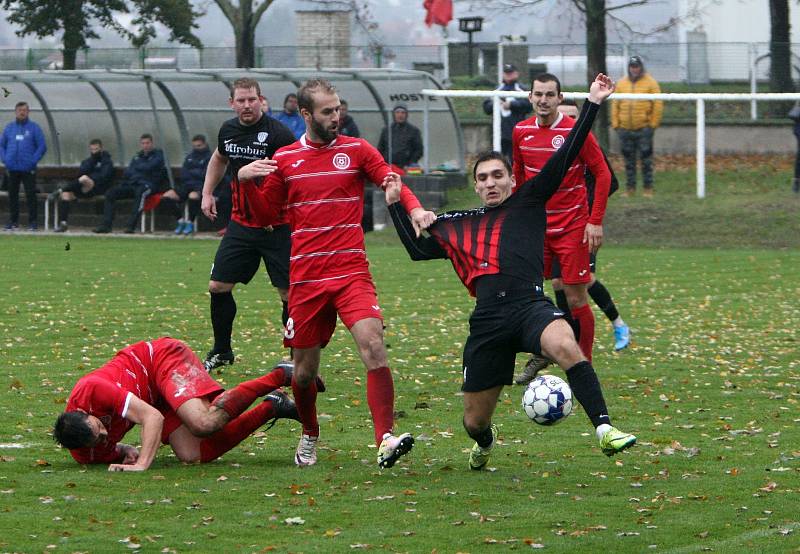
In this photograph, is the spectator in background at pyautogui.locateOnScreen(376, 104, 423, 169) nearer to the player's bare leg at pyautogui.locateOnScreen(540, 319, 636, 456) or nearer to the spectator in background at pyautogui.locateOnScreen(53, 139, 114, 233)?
the spectator in background at pyautogui.locateOnScreen(53, 139, 114, 233)

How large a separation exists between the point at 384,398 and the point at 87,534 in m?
1.96

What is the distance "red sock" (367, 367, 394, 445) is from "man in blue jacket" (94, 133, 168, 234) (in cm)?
1818

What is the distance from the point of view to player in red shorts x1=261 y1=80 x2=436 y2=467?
8.14 m

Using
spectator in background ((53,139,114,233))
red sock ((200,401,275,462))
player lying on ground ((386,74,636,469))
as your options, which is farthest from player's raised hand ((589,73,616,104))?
spectator in background ((53,139,114,233))

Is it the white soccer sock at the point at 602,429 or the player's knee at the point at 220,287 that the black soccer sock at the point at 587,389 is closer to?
the white soccer sock at the point at 602,429

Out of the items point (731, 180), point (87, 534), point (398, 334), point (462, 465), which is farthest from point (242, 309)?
point (731, 180)

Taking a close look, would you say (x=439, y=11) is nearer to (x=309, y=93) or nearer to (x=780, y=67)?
(x=780, y=67)

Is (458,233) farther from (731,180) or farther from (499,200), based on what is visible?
(731,180)

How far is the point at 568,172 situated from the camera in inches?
416

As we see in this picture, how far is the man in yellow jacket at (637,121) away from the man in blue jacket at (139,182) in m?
7.96

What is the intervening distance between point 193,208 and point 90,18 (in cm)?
1118

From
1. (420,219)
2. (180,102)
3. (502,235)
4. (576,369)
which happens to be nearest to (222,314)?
(420,219)

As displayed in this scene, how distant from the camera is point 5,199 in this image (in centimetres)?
2827

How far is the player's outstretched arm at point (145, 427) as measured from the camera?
26.2 ft
